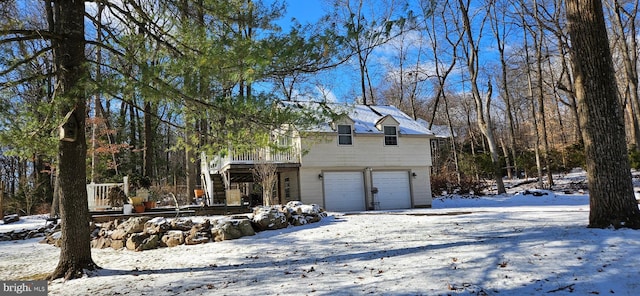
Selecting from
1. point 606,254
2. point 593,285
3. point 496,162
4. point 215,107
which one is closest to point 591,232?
point 606,254

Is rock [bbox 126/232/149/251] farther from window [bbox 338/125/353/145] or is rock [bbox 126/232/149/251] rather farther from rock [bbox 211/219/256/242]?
window [bbox 338/125/353/145]

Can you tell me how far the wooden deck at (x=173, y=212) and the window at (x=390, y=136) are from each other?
831 centimetres

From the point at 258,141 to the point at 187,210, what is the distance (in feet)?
19.2

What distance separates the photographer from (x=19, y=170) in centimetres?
2800

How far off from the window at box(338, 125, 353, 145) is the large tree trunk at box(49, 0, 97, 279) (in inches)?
483

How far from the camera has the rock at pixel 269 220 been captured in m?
9.83

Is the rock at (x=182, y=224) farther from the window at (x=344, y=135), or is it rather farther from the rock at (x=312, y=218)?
the window at (x=344, y=135)

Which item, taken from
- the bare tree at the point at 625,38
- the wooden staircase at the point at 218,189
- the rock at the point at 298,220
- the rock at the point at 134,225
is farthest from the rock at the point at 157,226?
the bare tree at the point at 625,38

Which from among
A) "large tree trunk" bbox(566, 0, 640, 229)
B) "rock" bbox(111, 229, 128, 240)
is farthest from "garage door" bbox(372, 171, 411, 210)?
"large tree trunk" bbox(566, 0, 640, 229)

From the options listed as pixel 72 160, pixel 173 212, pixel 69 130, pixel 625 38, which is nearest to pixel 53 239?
pixel 173 212

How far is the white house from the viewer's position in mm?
16844

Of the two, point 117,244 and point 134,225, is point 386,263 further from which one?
point 117,244

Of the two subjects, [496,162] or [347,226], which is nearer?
[347,226]

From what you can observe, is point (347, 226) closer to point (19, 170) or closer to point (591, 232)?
point (591, 232)
